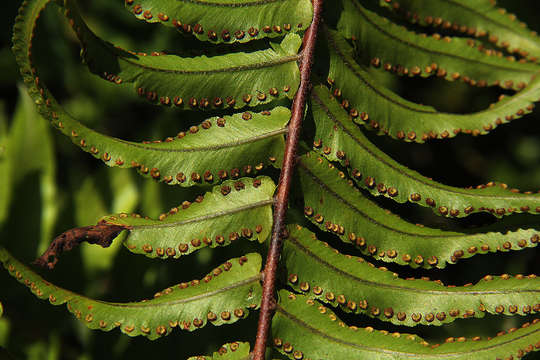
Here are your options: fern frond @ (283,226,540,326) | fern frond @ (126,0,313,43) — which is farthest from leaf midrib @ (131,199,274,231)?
fern frond @ (126,0,313,43)

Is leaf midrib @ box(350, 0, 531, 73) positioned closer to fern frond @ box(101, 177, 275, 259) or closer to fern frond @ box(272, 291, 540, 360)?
fern frond @ box(101, 177, 275, 259)

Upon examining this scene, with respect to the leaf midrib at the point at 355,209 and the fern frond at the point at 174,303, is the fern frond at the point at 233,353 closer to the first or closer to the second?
the fern frond at the point at 174,303

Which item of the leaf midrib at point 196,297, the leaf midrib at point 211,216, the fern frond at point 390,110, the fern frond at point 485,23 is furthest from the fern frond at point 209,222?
the fern frond at point 485,23

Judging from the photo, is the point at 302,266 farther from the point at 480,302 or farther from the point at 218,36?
the point at 218,36

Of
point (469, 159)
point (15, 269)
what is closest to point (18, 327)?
point (15, 269)

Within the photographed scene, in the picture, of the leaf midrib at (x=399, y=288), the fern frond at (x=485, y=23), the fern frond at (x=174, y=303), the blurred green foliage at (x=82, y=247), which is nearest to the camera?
the fern frond at (x=174, y=303)
